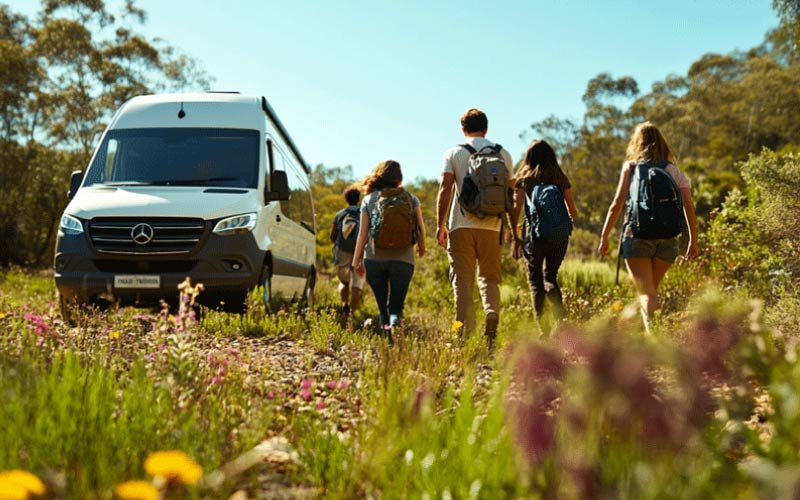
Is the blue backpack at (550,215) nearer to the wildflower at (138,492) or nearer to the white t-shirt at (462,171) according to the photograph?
the white t-shirt at (462,171)

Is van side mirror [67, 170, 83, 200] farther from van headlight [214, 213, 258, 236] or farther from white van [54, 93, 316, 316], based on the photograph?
van headlight [214, 213, 258, 236]

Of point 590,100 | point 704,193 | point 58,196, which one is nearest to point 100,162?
point 704,193

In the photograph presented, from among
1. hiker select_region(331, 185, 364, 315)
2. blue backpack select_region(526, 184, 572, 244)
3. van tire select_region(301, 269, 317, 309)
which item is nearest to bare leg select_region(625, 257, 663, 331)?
blue backpack select_region(526, 184, 572, 244)

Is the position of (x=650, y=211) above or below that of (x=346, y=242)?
above

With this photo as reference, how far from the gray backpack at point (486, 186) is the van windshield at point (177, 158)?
2.93 meters

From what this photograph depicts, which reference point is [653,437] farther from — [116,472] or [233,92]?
[233,92]

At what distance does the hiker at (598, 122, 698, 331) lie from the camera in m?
5.46

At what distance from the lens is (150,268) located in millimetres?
7156

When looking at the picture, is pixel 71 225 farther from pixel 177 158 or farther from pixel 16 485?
pixel 16 485

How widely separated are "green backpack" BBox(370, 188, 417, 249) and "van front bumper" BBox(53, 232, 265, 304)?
1.67 m

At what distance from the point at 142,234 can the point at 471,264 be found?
3.43 meters

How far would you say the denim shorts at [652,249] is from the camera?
5539 mm

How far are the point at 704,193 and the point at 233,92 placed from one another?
37.1 ft

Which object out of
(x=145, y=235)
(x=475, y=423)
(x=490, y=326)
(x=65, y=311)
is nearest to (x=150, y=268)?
(x=145, y=235)
